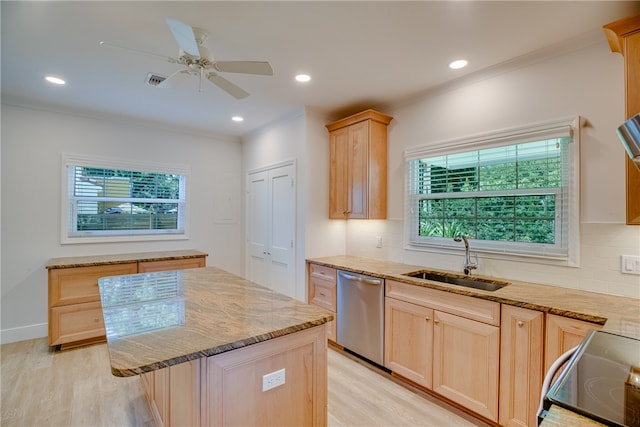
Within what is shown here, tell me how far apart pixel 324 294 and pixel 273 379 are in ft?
6.50

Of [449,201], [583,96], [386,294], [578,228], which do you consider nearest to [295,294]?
[386,294]

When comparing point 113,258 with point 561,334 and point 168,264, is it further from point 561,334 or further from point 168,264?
point 561,334

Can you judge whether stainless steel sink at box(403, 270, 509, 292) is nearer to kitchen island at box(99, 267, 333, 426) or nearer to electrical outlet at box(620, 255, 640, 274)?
electrical outlet at box(620, 255, 640, 274)

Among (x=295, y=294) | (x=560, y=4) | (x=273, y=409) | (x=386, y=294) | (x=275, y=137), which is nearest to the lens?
(x=273, y=409)

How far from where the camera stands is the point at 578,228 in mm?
2133

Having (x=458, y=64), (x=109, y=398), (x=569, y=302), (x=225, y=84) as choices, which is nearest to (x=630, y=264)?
(x=569, y=302)

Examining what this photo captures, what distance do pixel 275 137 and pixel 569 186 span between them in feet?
10.3

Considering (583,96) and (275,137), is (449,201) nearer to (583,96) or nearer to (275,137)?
(583,96)

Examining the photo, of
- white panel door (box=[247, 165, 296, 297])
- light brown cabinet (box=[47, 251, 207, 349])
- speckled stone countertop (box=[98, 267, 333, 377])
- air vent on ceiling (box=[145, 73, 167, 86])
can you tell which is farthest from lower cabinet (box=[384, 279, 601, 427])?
light brown cabinet (box=[47, 251, 207, 349])

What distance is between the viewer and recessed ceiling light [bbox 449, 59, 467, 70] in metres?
2.42

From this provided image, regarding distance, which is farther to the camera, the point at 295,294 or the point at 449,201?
the point at 295,294

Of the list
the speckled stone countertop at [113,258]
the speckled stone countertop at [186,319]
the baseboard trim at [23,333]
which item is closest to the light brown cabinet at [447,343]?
the speckled stone countertop at [186,319]

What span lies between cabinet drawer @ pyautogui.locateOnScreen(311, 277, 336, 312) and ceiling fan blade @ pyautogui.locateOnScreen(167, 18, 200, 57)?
239 centimetres

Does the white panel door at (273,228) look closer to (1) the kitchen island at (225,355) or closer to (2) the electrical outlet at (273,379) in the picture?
(1) the kitchen island at (225,355)
